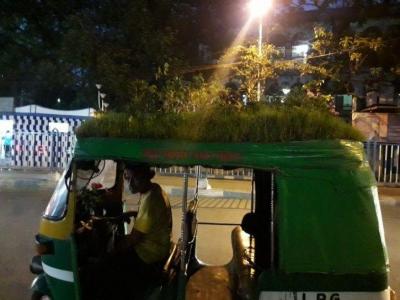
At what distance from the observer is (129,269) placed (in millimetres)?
3824

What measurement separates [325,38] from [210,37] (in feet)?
12.9

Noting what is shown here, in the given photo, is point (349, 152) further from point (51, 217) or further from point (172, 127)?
point (51, 217)

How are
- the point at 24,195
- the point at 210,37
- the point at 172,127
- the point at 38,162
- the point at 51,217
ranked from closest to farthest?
the point at 172,127 < the point at 51,217 < the point at 24,195 < the point at 210,37 < the point at 38,162

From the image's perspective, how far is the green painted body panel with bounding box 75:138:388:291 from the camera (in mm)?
2910

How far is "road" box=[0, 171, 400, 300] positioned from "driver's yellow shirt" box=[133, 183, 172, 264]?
2421 mm

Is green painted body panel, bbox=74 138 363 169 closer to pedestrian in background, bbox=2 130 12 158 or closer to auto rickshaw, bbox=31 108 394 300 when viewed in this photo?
auto rickshaw, bbox=31 108 394 300

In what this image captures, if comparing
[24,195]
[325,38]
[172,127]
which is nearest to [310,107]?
[172,127]

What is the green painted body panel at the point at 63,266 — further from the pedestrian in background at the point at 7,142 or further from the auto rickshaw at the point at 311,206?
the pedestrian in background at the point at 7,142

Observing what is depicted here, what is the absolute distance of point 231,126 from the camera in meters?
3.08

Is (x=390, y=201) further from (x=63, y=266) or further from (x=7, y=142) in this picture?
(x=7, y=142)

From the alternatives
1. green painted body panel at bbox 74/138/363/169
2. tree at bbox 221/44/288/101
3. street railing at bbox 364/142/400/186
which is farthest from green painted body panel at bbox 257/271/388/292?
street railing at bbox 364/142/400/186

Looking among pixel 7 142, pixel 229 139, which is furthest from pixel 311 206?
pixel 7 142

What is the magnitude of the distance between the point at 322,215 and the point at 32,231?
7112 millimetres

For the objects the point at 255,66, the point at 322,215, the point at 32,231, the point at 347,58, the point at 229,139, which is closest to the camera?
the point at 322,215
